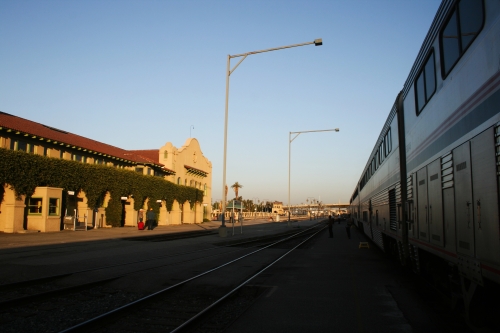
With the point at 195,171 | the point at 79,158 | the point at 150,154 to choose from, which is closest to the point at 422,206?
the point at 79,158

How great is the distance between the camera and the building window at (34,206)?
28.0m

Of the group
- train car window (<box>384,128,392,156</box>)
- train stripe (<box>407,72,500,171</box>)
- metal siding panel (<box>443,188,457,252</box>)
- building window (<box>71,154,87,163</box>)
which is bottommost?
metal siding panel (<box>443,188,457,252</box>)

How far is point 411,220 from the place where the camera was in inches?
365

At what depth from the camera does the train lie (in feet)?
15.1

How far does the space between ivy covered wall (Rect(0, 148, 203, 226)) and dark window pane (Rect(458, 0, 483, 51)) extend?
26525 millimetres

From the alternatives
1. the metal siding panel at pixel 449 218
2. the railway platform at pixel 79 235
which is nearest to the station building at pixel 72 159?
the railway platform at pixel 79 235

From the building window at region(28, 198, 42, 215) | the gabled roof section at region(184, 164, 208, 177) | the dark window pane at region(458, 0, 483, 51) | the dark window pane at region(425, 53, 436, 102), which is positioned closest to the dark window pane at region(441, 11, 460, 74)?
the dark window pane at region(458, 0, 483, 51)

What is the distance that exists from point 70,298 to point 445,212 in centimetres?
711

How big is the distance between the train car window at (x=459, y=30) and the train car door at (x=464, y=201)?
1.29 m

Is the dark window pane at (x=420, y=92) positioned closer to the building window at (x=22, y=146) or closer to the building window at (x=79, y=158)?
the building window at (x=22, y=146)

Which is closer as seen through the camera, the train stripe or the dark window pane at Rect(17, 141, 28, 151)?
the train stripe

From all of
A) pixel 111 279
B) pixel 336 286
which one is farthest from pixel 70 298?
pixel 336 286

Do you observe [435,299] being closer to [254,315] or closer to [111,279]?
[254,315]

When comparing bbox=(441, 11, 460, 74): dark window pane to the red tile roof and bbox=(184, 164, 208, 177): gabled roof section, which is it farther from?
bbox=(184, 164, 208, 177): gabled roof section
